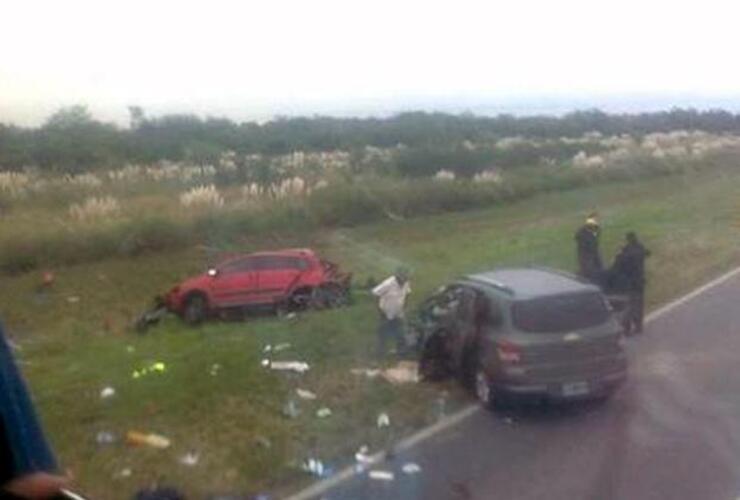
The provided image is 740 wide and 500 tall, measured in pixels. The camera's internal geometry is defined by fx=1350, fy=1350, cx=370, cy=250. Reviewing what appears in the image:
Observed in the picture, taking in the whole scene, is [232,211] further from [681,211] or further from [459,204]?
[681,211]

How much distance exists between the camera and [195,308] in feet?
68.0

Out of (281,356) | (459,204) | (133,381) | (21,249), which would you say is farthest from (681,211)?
(133,381)

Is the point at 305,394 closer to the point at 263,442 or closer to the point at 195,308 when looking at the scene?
the point at 263,442

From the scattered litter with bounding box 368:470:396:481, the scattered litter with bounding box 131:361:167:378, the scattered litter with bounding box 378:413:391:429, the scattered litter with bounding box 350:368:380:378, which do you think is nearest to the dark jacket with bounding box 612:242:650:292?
the scattered litter with bounding box 350:368:380:378

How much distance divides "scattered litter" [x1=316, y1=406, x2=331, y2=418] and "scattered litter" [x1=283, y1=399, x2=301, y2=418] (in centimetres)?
19

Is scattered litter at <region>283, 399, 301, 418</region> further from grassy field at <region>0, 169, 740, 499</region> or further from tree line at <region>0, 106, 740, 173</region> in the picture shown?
tree line at <region>0, 106, 740, 173</region>

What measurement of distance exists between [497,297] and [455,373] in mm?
1100

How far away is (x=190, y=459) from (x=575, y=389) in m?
3.69

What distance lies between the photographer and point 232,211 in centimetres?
3022

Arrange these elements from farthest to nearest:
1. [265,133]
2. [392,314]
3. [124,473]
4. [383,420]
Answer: [265,133], [392,314], [383,420], [124,473]

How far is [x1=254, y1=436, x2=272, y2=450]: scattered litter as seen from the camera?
11188 millimetres

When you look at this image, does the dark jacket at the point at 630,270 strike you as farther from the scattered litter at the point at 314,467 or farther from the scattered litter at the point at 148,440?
the scattered litter at the point at 148,440

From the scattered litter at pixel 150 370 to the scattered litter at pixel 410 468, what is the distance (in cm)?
446

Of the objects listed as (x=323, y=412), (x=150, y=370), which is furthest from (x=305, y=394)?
(x=150, y=370)
